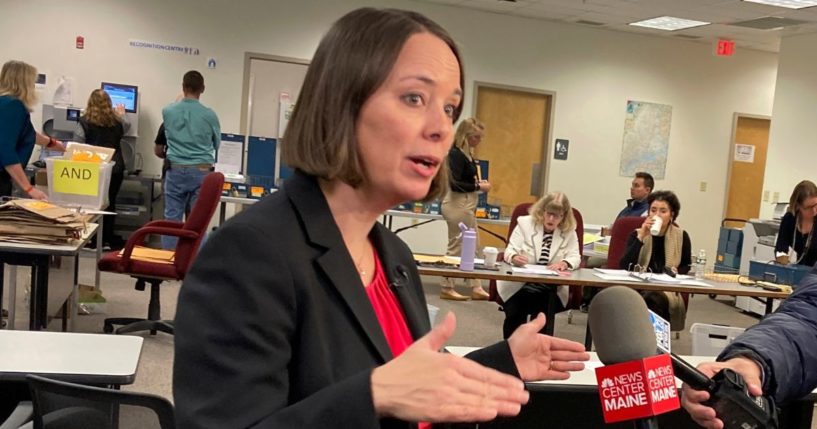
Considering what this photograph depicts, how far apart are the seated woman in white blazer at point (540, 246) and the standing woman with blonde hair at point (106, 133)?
450cm

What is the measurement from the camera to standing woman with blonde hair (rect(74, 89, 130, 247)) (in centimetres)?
770

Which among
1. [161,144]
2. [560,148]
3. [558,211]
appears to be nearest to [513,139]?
[560,148]

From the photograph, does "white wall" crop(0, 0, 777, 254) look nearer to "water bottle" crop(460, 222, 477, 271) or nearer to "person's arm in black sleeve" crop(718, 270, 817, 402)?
"water bottle" crop(460, 222, 477, 271)

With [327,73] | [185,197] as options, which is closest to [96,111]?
[185,197]

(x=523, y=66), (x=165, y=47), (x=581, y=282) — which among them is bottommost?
(x=581, y=282)

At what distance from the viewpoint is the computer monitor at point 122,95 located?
823 centimetres

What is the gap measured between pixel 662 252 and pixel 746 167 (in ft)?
20.5

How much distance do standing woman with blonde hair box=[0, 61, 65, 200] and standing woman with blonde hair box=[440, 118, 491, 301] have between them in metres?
3.19

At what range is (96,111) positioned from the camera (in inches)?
302

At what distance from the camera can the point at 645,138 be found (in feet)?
33.4

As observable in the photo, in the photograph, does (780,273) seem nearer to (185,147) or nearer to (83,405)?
(185,147)

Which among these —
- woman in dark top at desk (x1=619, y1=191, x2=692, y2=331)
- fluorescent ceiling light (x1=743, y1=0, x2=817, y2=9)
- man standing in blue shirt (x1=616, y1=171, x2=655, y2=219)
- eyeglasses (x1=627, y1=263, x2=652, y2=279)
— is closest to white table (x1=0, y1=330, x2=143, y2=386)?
eyeglasses (x1=627, y1=263, x2=652, y2=279)

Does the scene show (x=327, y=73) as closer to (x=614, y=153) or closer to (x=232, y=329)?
(x=232, y=329)

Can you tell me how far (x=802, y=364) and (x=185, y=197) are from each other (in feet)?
19.0
